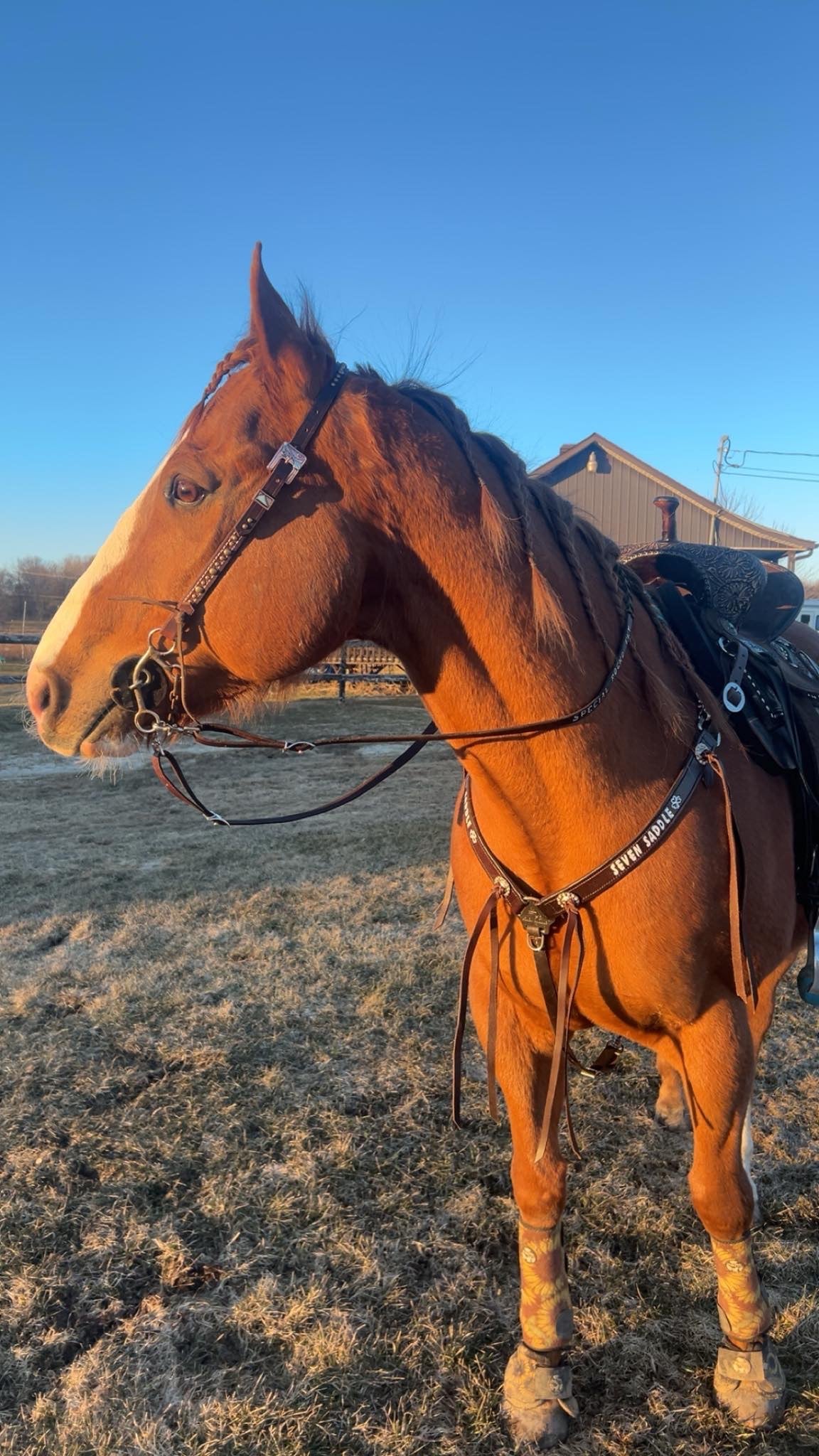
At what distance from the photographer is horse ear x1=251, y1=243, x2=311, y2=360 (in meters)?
1.36

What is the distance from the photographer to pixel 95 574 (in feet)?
5.05

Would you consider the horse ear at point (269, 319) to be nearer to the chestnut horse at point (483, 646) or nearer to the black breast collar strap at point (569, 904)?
the chestnut horse at point (483, 646)

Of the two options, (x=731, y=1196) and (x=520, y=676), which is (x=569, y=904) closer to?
(x=520, y=676)

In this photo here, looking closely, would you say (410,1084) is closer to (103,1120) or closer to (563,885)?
(103,1120)

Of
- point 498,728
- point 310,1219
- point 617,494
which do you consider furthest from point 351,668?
point 498,728

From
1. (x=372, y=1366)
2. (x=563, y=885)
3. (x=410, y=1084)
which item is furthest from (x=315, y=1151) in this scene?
(x=563, y=885)

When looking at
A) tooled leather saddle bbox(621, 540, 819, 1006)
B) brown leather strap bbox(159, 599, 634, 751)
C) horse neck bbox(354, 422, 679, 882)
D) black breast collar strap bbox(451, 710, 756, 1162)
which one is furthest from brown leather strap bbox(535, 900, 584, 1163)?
tooled leather saddle bbox(621, 540, 819, 1006)

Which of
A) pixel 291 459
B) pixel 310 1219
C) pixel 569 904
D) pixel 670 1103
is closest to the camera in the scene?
pixel 291 459

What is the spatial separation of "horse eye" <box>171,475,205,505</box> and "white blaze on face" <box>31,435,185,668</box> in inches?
2.3

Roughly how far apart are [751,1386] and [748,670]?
1.82 m

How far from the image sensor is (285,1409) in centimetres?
185

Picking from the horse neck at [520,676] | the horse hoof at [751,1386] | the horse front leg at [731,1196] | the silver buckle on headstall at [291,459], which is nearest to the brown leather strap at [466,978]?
the horse neck at [520,676]

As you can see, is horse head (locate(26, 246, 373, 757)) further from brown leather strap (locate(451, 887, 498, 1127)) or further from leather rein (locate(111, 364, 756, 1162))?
brown leather strap (locate(451, 887, 498, 1127))

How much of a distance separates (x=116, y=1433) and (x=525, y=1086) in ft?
4.20
